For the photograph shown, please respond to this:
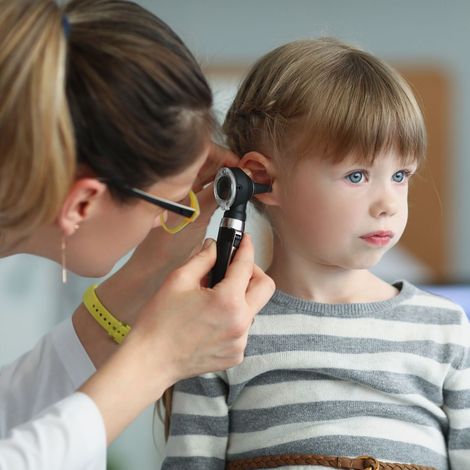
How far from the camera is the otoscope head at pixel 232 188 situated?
1.28 m

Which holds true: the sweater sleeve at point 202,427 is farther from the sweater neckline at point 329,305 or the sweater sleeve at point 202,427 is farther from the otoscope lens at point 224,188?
the otoscope lens at point 224,188

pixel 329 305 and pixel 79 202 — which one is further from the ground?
pixel 79 202

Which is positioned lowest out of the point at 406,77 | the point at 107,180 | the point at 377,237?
the point at 406,77

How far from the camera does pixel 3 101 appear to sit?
1.04 metres

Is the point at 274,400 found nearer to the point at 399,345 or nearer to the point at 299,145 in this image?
the point at 399,345

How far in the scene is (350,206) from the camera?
1.32 metres

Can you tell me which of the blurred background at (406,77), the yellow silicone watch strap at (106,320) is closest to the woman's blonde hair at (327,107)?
the yellow silicone watch strap at (106,320)

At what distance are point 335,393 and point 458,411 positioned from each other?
0.18 m

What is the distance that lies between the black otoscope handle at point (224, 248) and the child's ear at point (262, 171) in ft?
0.43

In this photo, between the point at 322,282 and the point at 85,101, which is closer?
the point at 85,101

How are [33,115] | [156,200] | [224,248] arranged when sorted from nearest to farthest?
1. [33,115]
2. [156,200]
3. [224,248]

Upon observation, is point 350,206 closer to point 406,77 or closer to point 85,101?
point 85,101

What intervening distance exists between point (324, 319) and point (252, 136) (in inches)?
11.4

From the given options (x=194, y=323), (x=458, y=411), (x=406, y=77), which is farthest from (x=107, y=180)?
(x=406, y=77)
